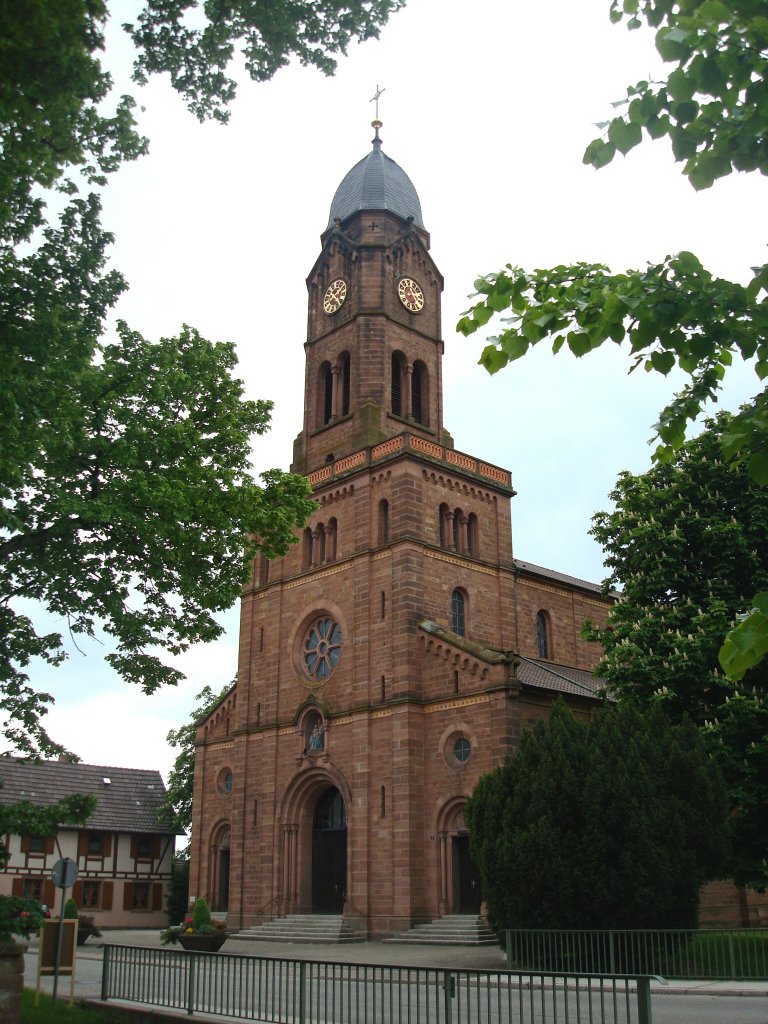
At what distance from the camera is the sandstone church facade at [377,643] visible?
106ft

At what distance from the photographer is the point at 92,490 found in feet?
62.2

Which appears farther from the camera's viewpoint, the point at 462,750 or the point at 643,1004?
the point at 462,750

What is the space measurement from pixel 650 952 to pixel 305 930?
1746 cm

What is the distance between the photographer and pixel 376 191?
45.4 metres

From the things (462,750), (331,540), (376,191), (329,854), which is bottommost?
(329,854)

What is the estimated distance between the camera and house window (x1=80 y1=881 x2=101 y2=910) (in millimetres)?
49562

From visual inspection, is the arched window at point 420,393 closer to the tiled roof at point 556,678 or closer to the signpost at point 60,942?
the tiled roof at point 556,678

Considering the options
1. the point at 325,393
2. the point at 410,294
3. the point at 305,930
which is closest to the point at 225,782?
the point at 305,930

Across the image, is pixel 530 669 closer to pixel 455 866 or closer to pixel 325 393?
pixel 455 866

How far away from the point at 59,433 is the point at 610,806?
46.7 ft

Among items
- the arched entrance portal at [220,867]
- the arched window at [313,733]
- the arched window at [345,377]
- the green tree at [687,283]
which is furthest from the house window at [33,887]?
the green tree at [687,283]

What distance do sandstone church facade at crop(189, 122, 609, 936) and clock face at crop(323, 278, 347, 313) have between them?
0.10 m

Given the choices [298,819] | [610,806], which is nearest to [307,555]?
[298,819]

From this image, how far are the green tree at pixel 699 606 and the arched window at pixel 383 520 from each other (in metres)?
10.6
